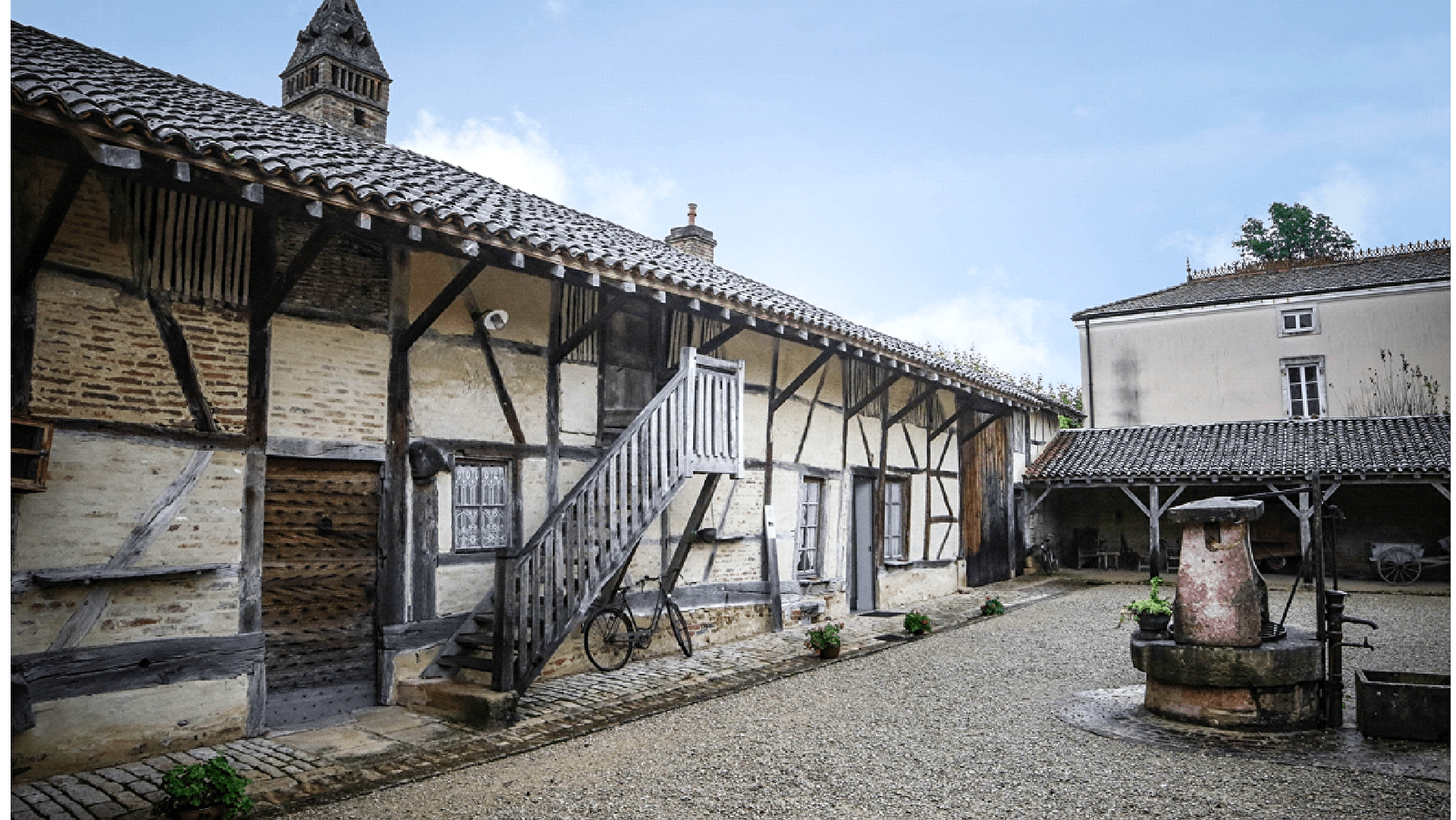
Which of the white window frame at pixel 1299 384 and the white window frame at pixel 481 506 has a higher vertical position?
the white window frame at pixel 1299 384

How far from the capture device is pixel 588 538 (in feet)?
22.7

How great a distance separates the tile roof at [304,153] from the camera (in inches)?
182

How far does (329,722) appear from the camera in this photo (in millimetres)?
6289

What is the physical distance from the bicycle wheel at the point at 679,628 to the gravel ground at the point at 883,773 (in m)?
1.37

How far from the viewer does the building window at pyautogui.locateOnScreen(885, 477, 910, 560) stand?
516 inches

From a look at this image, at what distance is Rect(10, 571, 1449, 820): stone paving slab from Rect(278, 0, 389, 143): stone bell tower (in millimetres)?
6515

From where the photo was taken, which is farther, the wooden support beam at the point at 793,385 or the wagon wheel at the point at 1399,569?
the wagon wheel at the point at 1399,569


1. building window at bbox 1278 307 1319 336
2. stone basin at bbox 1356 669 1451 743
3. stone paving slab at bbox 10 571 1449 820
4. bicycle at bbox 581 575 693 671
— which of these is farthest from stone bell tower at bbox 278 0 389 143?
building window at bbox 1278 307 1319 336

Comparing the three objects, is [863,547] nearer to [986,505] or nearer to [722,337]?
[986,505]

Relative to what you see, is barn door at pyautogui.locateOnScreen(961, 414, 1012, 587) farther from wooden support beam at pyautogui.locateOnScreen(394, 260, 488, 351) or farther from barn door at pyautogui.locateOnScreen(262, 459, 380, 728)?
barn door at pyautogui.locateOnScreen(262, 459, 380, 728)

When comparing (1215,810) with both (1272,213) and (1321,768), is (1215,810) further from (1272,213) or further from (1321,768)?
(1272,213)

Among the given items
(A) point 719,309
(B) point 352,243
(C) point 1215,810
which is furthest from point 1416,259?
(B) point 352,243

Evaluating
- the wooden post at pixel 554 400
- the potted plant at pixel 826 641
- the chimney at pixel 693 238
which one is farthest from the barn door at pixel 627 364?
the chimney at pixel 693 238

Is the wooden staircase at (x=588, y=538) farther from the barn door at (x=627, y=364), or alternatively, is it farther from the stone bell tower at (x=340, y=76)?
the stone bell tower at (x=340, y=76)
